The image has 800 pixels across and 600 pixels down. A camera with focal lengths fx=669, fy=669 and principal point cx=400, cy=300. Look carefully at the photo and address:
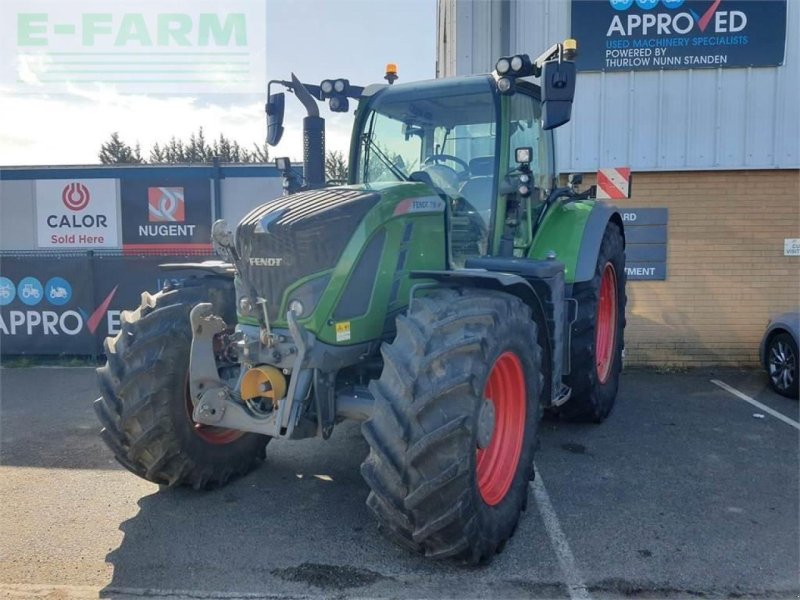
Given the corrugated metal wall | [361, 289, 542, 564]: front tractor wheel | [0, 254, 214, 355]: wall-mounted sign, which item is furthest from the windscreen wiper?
[0, 254, 214, 355]: wall-mounted sign

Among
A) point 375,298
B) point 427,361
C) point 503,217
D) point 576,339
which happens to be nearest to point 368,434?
point 427,361

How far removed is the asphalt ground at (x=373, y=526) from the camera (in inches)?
127

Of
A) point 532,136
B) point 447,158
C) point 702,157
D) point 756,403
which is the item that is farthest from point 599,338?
point 702,157

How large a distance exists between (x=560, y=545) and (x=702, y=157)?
610 cm

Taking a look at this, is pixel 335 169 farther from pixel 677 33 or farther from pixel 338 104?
pixel 677 33

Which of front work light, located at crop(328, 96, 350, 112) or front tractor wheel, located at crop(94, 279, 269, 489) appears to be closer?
front tractor wheel, located at crop(94, 279, 269, 489)

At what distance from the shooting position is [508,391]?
3.76m

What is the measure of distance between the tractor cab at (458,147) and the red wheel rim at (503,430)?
3.24 ft

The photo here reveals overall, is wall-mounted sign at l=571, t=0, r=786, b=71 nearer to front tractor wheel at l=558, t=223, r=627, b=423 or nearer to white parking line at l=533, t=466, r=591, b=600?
front tractor wheel at l=558, t=223, r=627, b=423

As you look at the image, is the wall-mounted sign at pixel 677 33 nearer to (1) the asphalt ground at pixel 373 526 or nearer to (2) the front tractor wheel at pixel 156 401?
(1) the asphalt ground at pixel 373 526

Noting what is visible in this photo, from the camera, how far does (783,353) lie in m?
7.06

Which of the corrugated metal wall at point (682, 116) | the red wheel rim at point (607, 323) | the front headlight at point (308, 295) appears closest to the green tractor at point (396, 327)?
the front headlight at point (308, 295)

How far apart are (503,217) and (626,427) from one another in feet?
7.80

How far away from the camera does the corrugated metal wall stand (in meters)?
7.98
